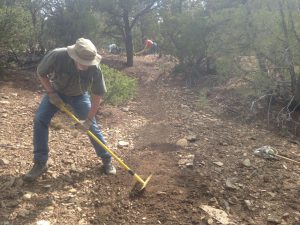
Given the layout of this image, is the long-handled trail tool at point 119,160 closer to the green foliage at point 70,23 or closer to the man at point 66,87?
the man at point 66,87

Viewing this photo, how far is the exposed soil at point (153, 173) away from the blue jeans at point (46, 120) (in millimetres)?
295

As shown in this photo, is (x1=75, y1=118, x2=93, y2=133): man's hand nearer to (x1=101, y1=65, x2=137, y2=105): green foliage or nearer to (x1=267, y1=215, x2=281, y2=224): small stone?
(x1=267, y1=215, x2=281, y2=224): small stone

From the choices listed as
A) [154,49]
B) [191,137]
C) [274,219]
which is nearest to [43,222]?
[274,219]

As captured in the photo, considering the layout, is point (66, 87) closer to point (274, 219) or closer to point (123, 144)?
point (123, 144)

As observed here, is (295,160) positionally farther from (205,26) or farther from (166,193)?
(205,26)

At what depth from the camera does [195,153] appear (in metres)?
4.95

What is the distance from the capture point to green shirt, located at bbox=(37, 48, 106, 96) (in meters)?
3.75

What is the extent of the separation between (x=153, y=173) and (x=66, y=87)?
A: 1.39 metres

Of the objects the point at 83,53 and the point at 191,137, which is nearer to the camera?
the point at 83,53

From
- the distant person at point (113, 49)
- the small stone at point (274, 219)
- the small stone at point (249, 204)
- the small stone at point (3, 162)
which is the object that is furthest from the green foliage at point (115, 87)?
the distant person at point (113, 49)

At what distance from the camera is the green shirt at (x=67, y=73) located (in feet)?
12.3

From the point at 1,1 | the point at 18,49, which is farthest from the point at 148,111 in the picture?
the point at 1,1

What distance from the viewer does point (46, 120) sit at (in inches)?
151

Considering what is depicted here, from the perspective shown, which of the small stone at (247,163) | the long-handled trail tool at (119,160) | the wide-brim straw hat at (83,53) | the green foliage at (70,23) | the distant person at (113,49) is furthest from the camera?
the distant person at (113,49)
